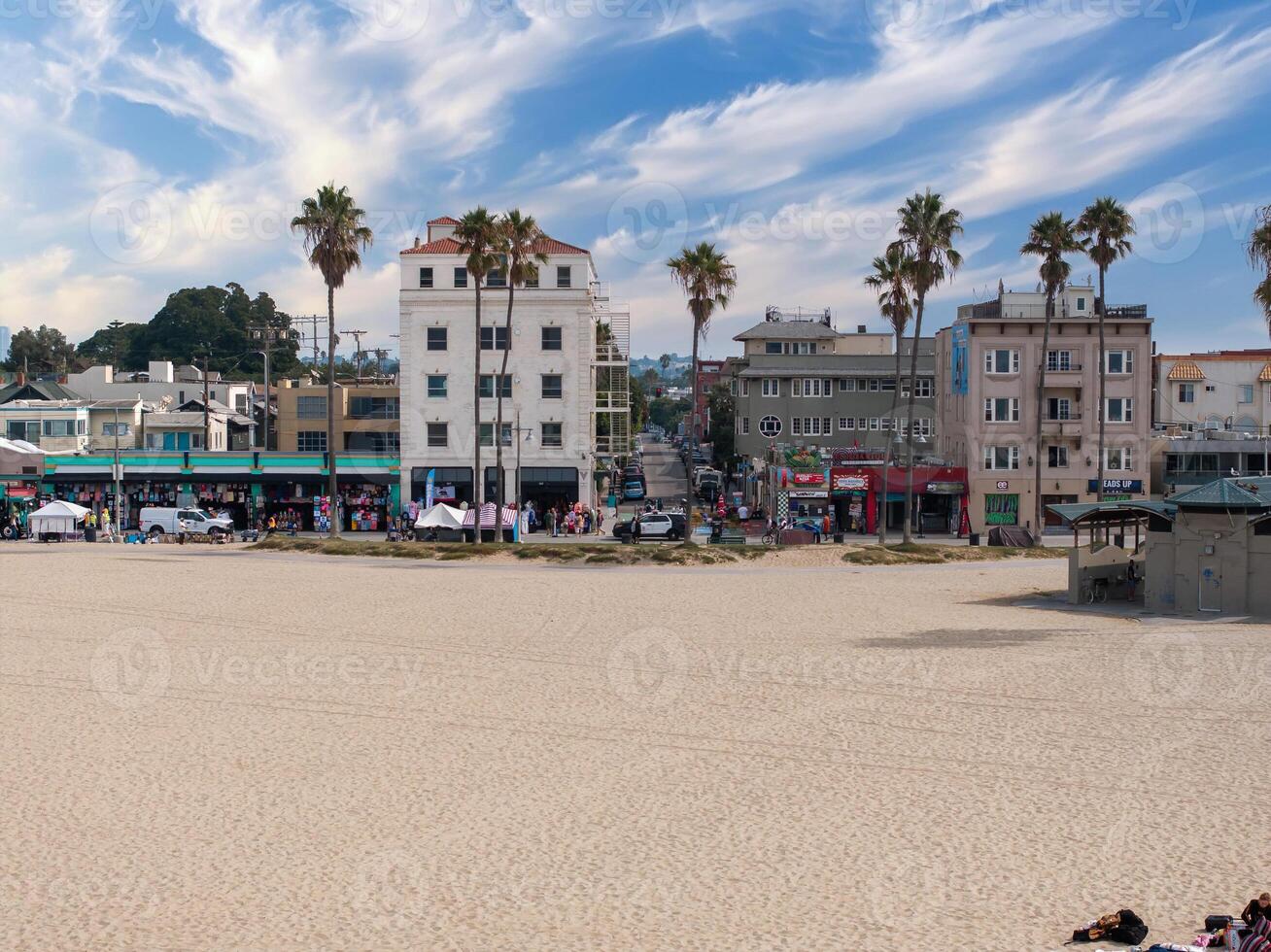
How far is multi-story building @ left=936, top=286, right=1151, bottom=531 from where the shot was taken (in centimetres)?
6350

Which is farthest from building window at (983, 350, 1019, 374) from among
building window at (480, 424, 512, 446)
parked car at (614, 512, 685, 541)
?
building window at (480, 424, 512, 446)

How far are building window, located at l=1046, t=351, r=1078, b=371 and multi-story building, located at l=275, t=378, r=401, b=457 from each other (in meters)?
38.9

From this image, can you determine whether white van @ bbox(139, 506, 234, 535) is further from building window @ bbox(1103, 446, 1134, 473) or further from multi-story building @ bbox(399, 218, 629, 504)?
building window @ bbox(1103, 446, 1134, 473)

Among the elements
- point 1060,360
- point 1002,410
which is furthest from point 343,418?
point 1060,360

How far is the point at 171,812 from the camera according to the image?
12.5 metres

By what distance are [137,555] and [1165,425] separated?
58.5 m

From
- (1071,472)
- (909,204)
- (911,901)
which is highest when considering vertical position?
(909,204)

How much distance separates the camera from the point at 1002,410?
63.9m

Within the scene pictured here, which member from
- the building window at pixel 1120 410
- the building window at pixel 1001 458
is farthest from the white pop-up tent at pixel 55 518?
the building window at pixel 1120 410

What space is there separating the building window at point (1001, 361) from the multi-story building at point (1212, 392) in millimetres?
13450

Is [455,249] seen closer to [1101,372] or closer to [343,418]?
[343,418]

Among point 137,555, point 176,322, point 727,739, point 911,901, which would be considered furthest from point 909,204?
point 176,322

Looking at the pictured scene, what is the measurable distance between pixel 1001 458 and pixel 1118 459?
21.2ft

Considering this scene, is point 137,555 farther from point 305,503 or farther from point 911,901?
point 911,901
